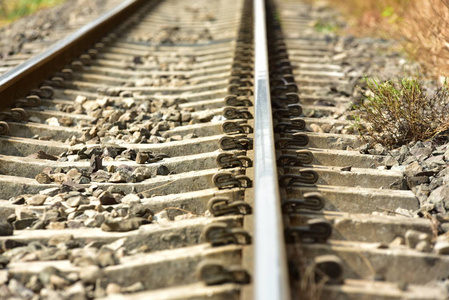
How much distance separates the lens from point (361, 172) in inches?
121

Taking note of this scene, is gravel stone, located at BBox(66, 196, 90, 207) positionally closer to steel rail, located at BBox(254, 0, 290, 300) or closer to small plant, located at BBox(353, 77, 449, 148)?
steel rail, located at BBox(254, 0, 290, 300)

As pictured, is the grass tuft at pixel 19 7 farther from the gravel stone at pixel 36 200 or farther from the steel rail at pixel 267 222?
the steel rail at pixel 267 222

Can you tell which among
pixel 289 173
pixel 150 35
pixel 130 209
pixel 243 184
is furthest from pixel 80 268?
pixel 150 35

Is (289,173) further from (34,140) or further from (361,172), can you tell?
(34,140)

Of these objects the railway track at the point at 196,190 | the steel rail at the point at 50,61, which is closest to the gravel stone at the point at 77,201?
the railway track at the point at 196,190

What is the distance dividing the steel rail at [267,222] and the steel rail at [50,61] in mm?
1974

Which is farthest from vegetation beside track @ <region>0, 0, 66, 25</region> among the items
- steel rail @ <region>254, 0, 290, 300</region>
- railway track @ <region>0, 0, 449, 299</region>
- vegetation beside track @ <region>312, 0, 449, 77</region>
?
steel rail @ <region>254, 0, 290, 300</region>

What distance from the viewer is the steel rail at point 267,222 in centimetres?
173

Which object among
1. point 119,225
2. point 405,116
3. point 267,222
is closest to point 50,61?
point 119,225

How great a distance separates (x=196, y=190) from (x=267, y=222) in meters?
0.98

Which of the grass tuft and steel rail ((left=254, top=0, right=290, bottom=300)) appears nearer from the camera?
steel rail ((left=254, top=0, right=290, bottom=300))

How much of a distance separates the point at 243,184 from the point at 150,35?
15.0ft

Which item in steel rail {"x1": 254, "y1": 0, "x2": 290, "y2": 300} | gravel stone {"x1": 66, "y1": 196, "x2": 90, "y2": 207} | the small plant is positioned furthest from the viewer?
the small plant

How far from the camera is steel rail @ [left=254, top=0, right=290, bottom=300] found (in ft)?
5.66
